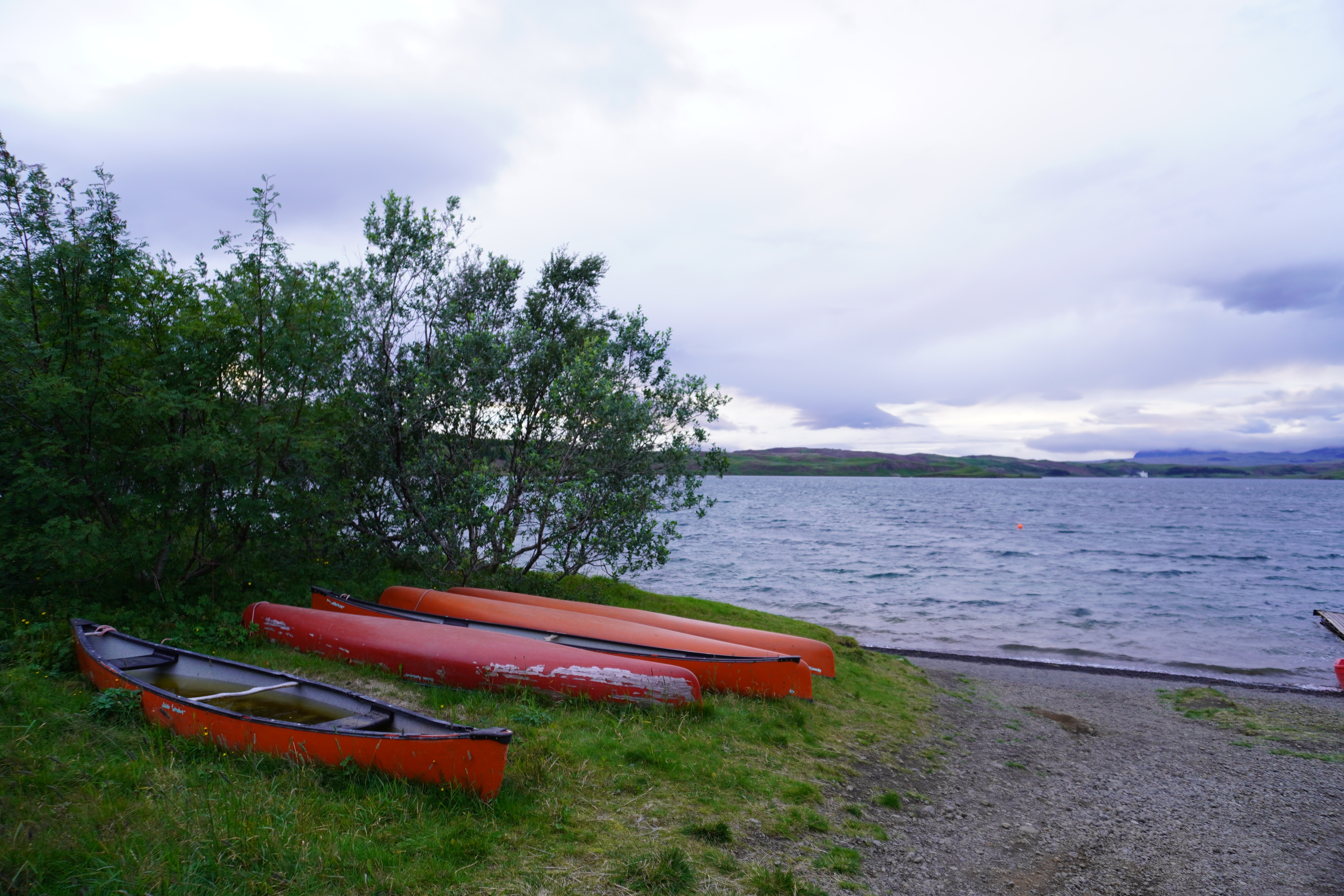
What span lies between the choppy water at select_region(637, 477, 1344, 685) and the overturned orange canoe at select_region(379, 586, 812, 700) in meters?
10.7

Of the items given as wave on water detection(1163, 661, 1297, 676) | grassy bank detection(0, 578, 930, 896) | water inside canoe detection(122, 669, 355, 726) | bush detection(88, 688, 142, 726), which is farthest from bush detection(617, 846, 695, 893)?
wave on water detection(1163, 661, 1297, 676)

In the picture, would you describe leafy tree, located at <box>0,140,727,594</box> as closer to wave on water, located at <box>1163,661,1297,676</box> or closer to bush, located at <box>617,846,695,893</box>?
bush, located at <box>617,846,695,893</box>

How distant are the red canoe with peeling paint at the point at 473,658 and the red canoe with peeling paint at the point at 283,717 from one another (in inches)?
74.1

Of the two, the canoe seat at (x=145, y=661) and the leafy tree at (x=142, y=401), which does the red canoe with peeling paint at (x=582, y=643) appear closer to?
the leafy tree at (x=142, y=401)

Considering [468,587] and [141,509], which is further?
[468,587]

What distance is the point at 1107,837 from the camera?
6859mm

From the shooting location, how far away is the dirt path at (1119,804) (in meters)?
5.95

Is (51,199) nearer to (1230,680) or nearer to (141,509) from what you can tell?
(141,509)

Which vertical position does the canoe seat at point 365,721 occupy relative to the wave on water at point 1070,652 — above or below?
above

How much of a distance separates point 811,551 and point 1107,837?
3380 cm

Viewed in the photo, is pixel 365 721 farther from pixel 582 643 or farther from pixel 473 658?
pixel 582 643

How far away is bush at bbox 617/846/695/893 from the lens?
4.57 meters

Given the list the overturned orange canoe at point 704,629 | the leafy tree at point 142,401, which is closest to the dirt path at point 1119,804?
the overturned orange canoe at point 704,629

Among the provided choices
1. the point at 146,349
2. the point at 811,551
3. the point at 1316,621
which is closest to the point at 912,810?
the point at 146,349
